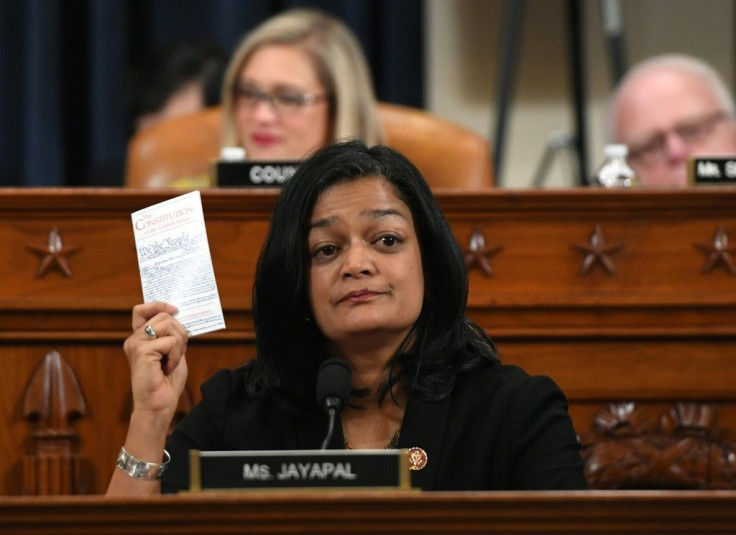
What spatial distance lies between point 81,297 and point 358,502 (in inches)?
43.4

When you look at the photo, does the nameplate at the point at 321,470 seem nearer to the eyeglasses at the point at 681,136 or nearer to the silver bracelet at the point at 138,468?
the silver bracelet at the point at 138,468

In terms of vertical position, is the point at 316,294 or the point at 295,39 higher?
the point at 295,39

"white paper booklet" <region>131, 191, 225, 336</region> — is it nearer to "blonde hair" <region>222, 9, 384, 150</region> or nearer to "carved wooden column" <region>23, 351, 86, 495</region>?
"carved wooden column" <region>23, 351, 86, 495</region>

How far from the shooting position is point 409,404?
179 centimetres

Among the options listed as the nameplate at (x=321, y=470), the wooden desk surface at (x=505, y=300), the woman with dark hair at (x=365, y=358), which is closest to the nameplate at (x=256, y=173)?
the wooden desk surface at (x=505, y=300)

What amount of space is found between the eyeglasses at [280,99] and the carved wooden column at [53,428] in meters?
1.06

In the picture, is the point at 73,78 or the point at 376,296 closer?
the point at 376,296

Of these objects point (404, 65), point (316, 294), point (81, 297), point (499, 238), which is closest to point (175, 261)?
point (316, 294)

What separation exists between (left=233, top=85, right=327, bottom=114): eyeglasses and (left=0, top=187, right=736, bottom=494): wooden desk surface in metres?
0.87

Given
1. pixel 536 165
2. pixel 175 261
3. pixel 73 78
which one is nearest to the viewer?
pixel 175 261

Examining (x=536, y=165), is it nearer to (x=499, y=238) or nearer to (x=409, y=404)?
(x=499, y=238)

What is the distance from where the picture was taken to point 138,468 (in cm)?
177

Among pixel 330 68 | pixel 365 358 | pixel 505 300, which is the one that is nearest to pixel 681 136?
pixel 330 68

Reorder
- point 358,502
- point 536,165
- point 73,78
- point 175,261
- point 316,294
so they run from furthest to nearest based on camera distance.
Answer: point 536,165, point 73,78, point 316,294, point 175,261, point 358,502
